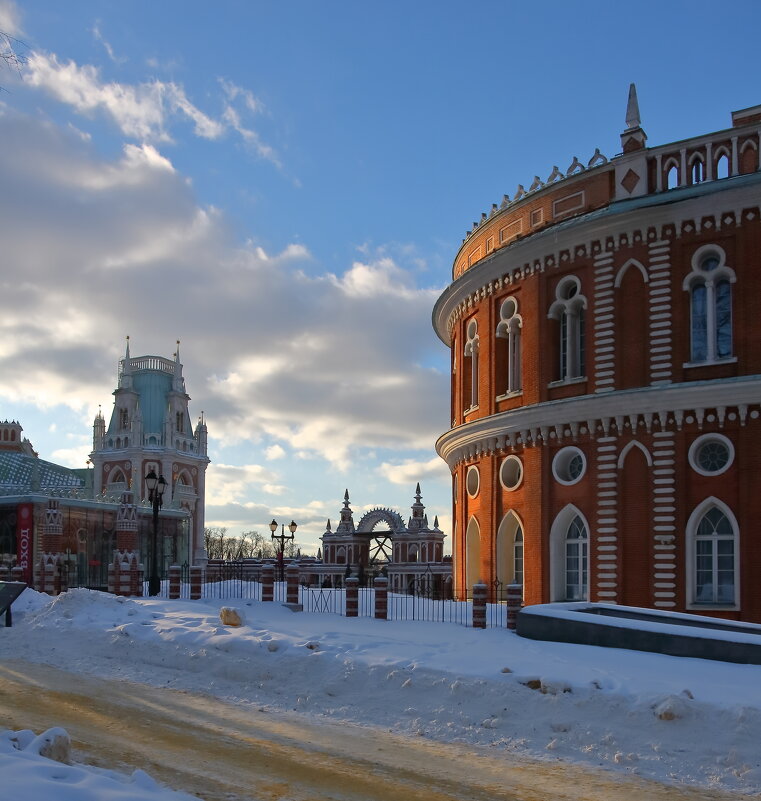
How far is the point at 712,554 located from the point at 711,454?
8.48 ft

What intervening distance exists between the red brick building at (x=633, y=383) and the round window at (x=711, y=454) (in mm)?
37

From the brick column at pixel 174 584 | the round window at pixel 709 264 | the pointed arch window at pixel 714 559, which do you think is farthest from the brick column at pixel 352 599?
the round window at pixel 709 264

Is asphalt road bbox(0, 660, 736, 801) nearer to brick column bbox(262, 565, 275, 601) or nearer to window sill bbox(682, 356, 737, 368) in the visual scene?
brick column bbox(262, 565, 275, 601)

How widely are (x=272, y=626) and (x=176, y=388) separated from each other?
7398 centimetres

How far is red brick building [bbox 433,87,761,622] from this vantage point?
24344mm

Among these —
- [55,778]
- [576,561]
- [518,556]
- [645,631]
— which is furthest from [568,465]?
[55,778]

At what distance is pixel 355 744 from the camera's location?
43.7 feet

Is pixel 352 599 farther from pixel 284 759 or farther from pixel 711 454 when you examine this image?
pixel 284 759

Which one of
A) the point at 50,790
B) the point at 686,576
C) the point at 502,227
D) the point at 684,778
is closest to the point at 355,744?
the point at 684,778

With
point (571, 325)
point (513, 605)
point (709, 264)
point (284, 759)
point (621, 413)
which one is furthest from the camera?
point (571, 325)

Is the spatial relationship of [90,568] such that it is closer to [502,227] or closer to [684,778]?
[502,227]

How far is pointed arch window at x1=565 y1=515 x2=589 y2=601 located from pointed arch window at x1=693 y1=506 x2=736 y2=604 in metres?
3.27

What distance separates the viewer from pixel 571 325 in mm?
28078

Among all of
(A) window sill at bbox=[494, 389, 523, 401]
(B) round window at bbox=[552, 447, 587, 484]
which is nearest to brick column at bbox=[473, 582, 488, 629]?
(B) round window at bbox=[552, 447, 587, 484]
